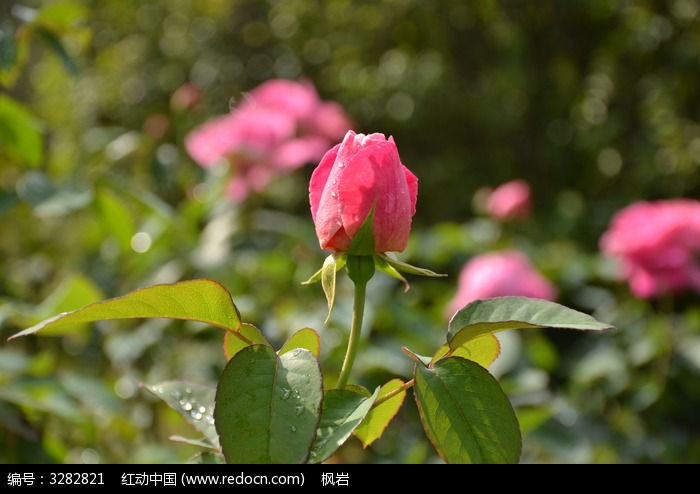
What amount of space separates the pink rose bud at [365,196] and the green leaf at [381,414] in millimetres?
82

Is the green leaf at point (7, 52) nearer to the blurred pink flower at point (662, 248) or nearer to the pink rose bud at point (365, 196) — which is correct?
the pink rose bud at point (365, 196)

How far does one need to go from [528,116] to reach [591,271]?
204 centimetres

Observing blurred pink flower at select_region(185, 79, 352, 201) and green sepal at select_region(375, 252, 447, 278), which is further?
blurred pink flower at select_region(185, 79, 352, 201)

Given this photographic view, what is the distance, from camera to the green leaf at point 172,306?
1.43 ft

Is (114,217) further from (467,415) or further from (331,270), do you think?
(467,415)

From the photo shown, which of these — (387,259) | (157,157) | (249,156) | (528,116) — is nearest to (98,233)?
(157,157)

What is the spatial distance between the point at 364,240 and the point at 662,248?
1236 millimetres

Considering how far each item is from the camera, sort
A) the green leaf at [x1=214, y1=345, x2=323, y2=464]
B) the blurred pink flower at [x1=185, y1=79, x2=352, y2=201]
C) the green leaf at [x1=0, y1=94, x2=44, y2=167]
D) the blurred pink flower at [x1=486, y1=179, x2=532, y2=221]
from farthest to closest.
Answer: the blurred pink flower at [x1=486, y1=179, x2=532, y2=221] < the blurred pink flower at [x1=185, y1=79, x2=352, y2=201] < the green leaf at [x1=0, y1=94, x2=44, y2=167] < the green leaf at [x1=214, y1=345, x2=323, y2=464]

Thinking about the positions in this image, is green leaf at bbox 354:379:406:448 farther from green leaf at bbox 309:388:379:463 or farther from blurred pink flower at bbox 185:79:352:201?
blurred pink flower at bbox 185:79:352:201

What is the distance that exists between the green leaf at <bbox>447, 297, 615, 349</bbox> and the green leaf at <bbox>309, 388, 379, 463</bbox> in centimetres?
6

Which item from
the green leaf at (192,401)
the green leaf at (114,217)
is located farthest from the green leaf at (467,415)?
the green leaf at (114,217)

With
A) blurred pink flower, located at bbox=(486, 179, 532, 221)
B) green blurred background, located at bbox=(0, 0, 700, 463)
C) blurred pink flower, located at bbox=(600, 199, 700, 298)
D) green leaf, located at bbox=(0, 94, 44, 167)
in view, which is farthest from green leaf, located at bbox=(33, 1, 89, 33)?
blurred pink flower, located at bbox=(486, 179, 532, 221)

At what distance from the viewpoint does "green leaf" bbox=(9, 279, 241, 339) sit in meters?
0.44

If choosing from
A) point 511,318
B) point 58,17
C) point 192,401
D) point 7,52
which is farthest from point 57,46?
point 511,318
